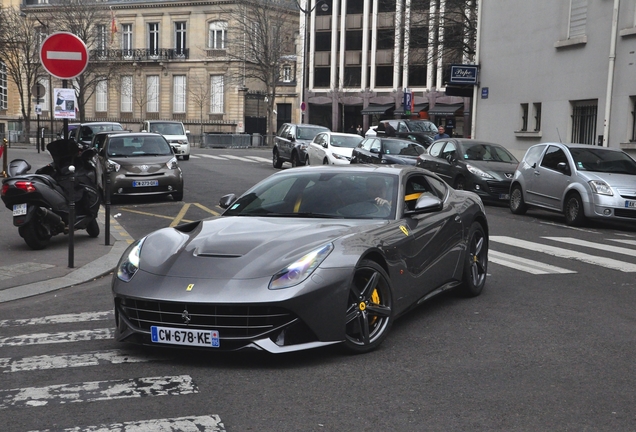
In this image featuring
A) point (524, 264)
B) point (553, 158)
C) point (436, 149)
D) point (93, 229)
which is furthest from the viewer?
point (436, 149)

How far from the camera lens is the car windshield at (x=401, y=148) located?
2488 centimetres

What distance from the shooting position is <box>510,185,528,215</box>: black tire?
59.0 ft

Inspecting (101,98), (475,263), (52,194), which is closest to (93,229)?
(52,194)

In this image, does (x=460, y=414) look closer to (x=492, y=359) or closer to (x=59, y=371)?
(x=492, y=359)

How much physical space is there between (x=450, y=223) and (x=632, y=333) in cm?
187

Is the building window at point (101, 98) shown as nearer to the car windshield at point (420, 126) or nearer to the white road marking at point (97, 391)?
the car windshield at point (420, 126)

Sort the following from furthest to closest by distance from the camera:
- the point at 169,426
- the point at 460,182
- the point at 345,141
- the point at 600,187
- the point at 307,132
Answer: the point at 307,132 → the point at 345,141 → the point at 460,182 → the point at 600,187 → the point at 169,426

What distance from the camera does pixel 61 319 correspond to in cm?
732

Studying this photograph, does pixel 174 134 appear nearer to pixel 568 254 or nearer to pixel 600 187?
pixel 600 187

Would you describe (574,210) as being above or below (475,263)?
below

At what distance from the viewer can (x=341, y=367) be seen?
5.57 meters

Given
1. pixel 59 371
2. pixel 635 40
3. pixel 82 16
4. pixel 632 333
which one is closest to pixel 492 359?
pixel 632 333

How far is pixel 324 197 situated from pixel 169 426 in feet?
9.83

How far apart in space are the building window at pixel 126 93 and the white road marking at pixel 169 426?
2884 inches
